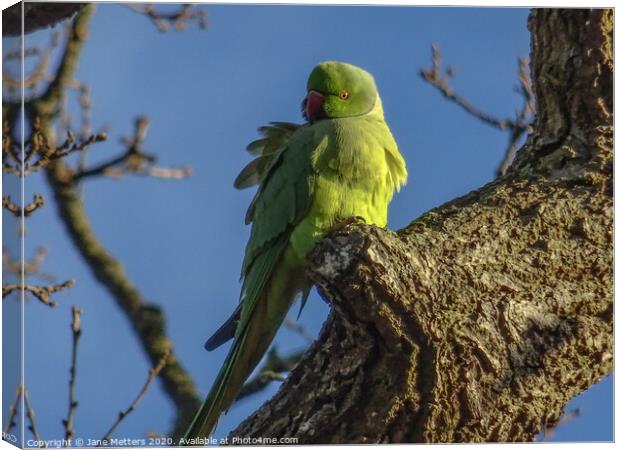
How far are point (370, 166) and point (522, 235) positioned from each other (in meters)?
0.58

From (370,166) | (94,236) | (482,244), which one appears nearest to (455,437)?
(482,244)

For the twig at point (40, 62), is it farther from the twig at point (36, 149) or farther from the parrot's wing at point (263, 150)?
the parrot's wing at point (263, 150)

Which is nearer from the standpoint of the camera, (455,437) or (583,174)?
(455,437)

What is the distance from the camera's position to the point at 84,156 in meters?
3.40

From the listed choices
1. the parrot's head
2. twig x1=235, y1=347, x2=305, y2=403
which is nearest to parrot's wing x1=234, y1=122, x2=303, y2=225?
Answer: the parrot's head

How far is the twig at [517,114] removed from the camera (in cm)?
340

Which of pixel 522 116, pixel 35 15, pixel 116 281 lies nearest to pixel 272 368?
pixel 116 281

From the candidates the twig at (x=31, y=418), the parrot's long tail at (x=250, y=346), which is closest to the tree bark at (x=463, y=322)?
the parrot's long tail at (x=250, y=346)

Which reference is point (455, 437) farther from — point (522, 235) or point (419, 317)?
point (522, 235)

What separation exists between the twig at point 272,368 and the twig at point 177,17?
1360 millimetres

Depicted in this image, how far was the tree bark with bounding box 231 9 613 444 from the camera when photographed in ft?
8.36

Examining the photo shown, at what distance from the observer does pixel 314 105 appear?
136 inches

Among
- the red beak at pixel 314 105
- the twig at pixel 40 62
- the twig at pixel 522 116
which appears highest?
the twig at pixel 40 62

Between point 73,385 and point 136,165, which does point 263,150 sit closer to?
point 136,165
